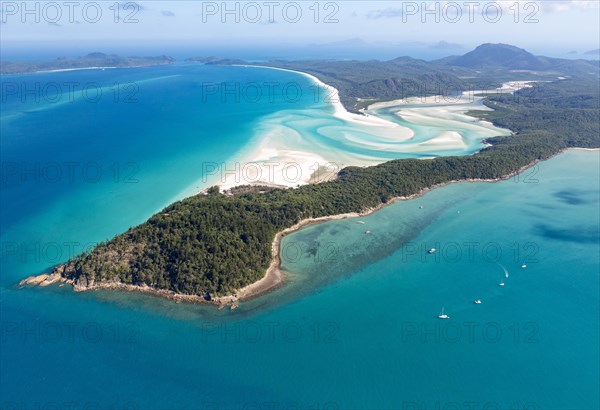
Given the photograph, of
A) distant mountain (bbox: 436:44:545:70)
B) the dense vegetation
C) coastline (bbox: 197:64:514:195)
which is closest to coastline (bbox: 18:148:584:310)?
the dense vegetation

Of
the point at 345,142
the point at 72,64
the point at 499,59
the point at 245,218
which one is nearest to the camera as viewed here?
the point at 245,218

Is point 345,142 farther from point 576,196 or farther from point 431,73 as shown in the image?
point 431,73

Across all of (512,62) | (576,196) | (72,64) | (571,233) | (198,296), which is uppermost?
(512,62)

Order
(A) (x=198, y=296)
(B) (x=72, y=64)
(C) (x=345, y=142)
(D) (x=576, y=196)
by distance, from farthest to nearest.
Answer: (B) (x=72, y=64)
(C) (x=345, y=142)
(D) (x=576, y=196)
(A) (x=198, y=296)

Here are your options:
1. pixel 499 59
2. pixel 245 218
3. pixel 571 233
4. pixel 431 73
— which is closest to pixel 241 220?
pixel 245 218

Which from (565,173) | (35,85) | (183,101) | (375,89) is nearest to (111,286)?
(565,173)

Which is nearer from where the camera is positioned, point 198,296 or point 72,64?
point 198,296
